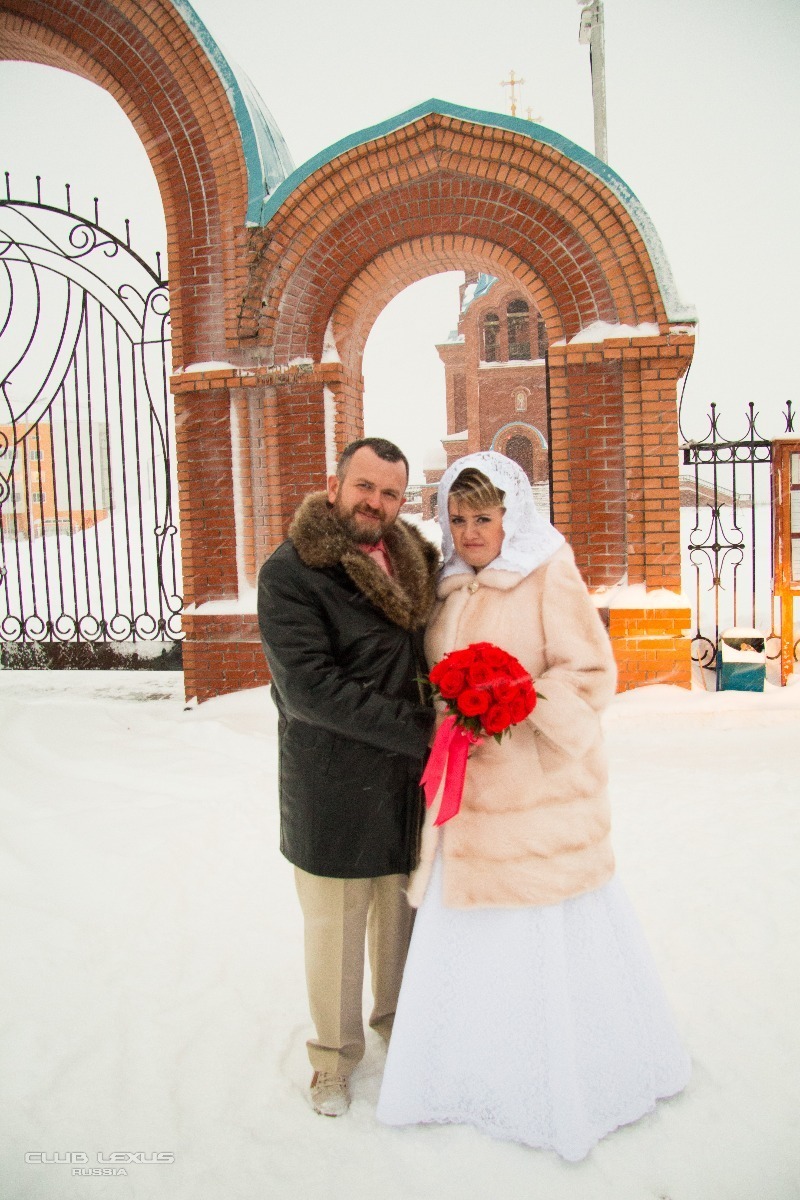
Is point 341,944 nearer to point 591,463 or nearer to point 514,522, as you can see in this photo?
point 514,522

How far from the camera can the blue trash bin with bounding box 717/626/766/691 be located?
6.37 m

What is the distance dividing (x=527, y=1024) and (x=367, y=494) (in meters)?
1.48

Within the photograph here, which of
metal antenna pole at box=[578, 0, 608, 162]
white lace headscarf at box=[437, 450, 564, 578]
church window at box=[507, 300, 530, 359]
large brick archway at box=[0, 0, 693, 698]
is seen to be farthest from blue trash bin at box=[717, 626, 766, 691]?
church window at box=[507, 300, 530, 359]

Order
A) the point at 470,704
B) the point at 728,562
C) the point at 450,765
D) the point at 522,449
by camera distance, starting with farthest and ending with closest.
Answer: the point at 522,449 → the point at 728,562 → the point at 450,765 → the point at 470,704

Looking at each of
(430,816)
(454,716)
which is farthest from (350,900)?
(454,716)

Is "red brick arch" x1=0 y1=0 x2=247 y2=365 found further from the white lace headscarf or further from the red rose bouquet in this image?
the red rose bouquet

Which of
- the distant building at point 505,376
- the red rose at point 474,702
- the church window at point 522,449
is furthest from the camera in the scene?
the church window at point 522,449

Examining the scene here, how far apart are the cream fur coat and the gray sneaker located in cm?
64

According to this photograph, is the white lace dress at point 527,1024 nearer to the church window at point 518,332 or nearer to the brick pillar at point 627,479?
the brick pillar at point 627,479

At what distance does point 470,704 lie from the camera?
6.25 feet

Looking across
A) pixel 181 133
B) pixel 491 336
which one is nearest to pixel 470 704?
pixel 181 133

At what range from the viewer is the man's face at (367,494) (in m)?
2.26

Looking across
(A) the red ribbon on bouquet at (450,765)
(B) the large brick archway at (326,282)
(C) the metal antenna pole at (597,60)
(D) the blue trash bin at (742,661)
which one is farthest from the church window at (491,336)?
(A) the red ribbon on bouquet at (450,765)

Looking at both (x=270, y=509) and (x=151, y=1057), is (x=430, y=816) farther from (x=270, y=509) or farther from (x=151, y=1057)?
(x=270, y=509)
